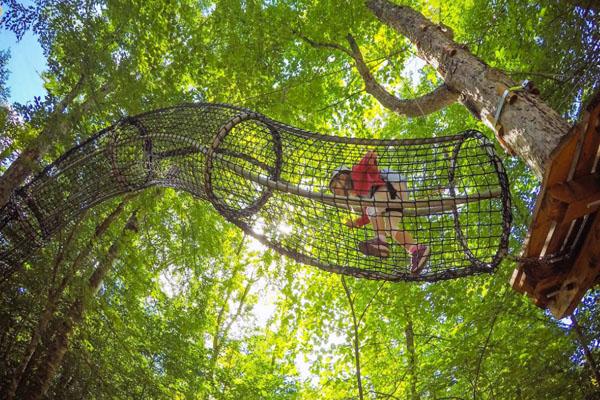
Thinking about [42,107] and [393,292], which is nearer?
[42,107]

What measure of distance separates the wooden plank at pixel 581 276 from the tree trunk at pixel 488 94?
0.28 meters

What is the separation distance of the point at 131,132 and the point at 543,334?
9.95 ft

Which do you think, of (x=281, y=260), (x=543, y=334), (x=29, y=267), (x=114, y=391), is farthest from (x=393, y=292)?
(x=29, y=267)

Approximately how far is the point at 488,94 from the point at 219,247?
Answer: 124 inches

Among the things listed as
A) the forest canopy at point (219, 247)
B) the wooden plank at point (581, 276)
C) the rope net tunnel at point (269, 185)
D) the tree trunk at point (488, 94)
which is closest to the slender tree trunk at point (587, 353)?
the forest canopy at point (219, 247)

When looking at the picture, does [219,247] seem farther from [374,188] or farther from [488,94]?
[488,94]

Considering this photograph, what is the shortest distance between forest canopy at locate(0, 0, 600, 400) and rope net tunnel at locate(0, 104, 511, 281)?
41cm

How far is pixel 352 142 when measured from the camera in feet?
4.73

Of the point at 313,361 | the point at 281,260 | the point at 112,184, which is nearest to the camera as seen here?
the point at 112,184

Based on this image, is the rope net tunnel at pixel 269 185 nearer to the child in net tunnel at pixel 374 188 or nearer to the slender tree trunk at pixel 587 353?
the child in net tunnel at pixel 374 188

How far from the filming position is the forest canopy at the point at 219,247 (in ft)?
8.57

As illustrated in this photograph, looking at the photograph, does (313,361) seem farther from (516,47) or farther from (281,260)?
(516,47)

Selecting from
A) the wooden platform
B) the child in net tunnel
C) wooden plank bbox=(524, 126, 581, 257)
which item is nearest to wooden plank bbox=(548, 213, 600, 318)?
the wooden platform

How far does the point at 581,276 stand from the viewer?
118 centimetres
